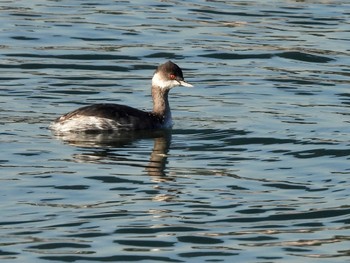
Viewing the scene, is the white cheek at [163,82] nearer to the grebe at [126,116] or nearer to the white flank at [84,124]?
the grebe at [126,116]

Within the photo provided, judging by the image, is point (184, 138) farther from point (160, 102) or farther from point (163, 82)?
point (163, 82)

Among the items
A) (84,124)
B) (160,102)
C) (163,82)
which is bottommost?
(84,124)

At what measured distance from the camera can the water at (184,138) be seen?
1431 centimetres

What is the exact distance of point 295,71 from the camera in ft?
79.6

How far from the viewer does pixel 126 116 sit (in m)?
20.0

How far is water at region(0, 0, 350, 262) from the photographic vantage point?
563 inches

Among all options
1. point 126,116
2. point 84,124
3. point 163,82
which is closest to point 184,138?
point 126,116

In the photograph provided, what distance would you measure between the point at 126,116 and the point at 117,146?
2.66 ft

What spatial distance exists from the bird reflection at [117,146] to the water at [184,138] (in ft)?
0.14

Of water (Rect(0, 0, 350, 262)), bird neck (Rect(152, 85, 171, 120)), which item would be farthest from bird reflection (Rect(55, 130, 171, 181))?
bird neck (Rect(152, 85, 171, 120))

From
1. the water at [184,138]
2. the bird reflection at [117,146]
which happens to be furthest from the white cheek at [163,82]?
the bird reflection at [117,146]

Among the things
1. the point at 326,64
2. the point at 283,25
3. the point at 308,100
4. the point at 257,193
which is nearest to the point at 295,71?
the point at 326,64

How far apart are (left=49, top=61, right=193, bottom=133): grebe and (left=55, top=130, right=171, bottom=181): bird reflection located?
10cm

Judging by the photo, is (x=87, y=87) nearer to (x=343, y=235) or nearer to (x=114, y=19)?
(x=114, y=19)
